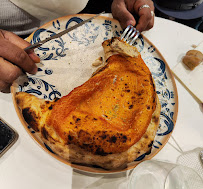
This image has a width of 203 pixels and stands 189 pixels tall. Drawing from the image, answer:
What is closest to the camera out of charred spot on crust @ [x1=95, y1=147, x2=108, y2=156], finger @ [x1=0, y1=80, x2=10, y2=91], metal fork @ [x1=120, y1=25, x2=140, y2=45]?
charred spot on crust @ [x1=95, y1=147, x2=108, y2=156]

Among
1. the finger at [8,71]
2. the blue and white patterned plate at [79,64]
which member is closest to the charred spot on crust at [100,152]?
the blue and white patterned plate at [79,64]

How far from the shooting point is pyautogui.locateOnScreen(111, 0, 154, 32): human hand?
0.94 meters

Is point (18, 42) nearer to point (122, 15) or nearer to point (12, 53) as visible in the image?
point (12, 53)

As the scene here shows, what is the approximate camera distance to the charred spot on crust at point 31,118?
0.62 m

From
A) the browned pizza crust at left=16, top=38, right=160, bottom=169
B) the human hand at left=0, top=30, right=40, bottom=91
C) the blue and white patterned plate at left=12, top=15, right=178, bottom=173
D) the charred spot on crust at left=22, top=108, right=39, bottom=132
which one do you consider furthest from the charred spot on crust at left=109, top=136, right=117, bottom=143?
the human hand at left=0, top=30, right=40, bottom=91

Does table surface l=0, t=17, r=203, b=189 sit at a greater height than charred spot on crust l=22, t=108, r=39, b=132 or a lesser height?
lesser

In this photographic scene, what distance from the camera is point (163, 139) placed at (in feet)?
2.48

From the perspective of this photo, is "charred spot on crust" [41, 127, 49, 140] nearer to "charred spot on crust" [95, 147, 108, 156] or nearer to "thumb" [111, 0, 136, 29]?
"charred spot on crust" [95, 147, 108, 156]

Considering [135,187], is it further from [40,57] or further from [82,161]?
[40,57]

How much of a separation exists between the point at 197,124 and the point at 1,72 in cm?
95

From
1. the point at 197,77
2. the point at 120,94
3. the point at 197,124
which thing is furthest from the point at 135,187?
the point at 197,77

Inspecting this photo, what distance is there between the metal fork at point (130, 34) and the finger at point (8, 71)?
0.55 meters

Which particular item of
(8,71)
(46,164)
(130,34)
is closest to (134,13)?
(130,34)

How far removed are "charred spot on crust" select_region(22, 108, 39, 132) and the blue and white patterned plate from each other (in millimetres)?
141
